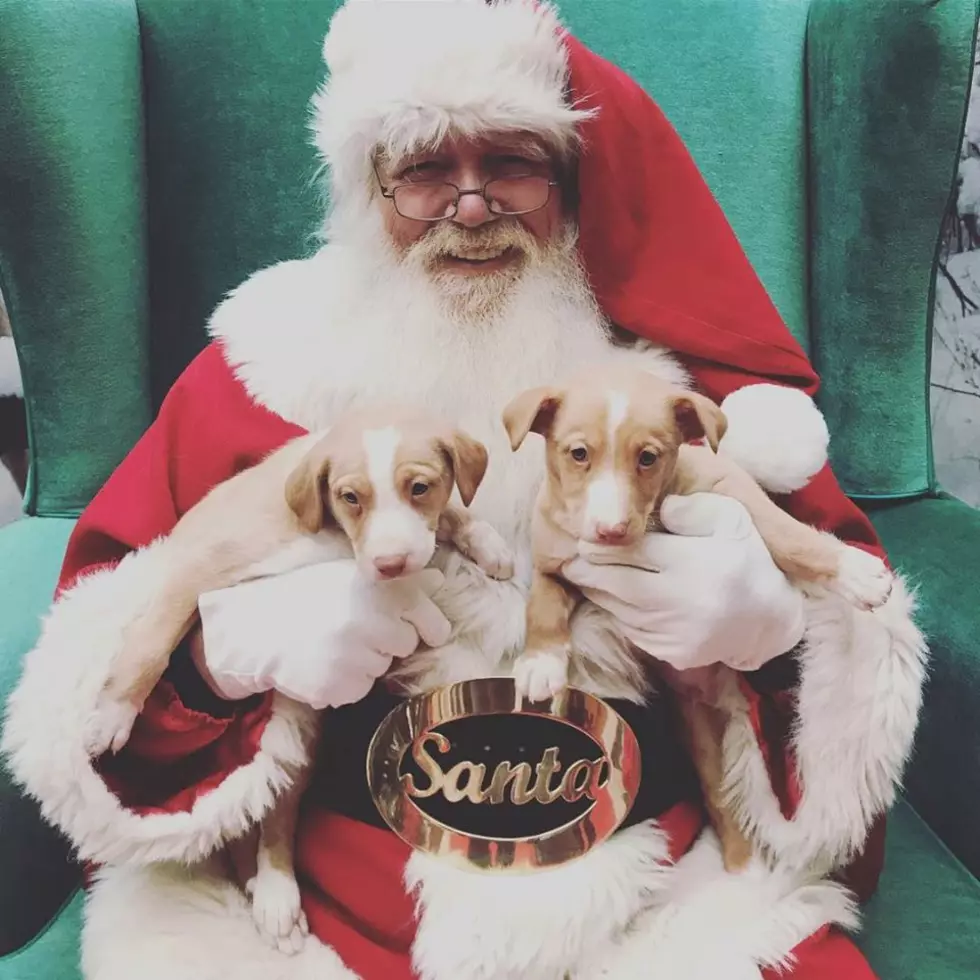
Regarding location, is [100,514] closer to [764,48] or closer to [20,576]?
[20,576]

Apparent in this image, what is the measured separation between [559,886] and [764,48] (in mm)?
1133

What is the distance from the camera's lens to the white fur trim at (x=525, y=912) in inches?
32.1

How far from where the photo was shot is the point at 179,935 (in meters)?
0.86

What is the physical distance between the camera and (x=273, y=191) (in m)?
1.32

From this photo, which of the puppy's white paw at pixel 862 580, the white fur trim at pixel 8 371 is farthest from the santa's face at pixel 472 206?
the white fur trim at pixel 8 371

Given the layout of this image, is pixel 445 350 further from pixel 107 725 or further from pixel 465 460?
pixel 107 725

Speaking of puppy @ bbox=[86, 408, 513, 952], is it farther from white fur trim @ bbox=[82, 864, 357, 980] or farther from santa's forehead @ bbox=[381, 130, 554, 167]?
santa's forehead @ bbox=[381, 130, 554, 167]

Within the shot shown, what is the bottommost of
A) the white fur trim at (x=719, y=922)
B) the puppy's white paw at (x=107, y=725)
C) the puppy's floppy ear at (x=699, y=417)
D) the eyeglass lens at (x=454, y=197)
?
the white fur trim at (x=719, y=922)

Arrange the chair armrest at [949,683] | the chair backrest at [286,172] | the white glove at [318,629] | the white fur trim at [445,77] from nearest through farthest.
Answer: the white glove at [318,629]
the white fur trim at [445,77]
the chair armrest at [949,683]
the chair backrest at [286,172]

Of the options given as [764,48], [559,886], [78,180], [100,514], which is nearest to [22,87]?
[78,180]

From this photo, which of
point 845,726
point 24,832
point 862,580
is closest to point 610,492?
point 862,580

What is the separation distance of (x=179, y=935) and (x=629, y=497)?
0.58 metres

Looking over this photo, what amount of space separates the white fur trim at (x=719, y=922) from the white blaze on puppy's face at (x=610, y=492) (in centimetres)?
39

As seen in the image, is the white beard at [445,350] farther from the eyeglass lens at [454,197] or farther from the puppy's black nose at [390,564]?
the puppy's black nose at [390,564]
